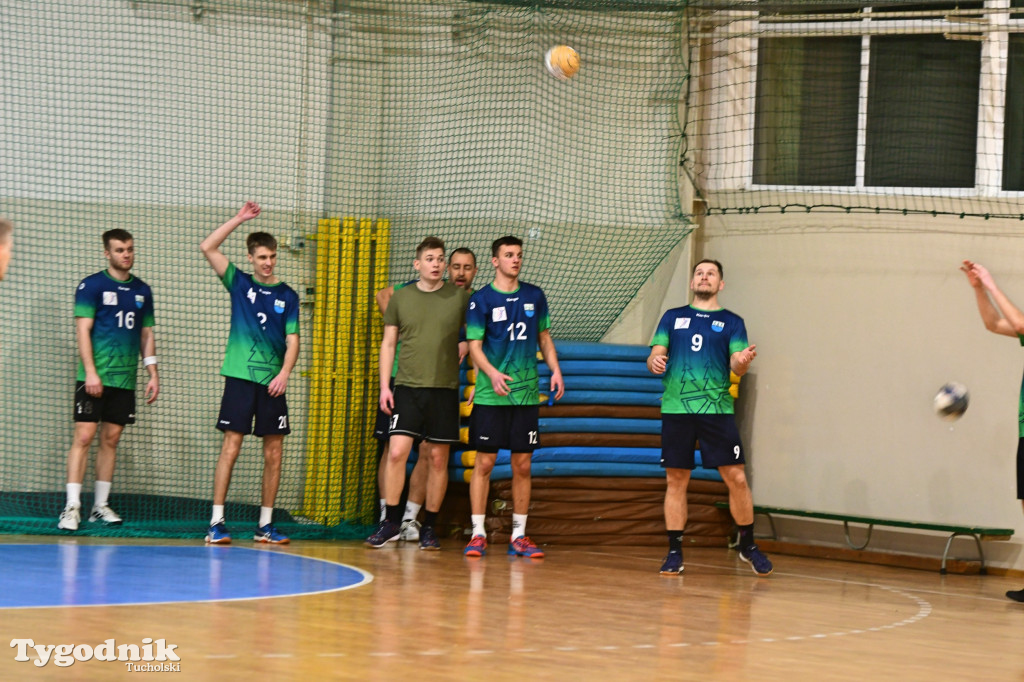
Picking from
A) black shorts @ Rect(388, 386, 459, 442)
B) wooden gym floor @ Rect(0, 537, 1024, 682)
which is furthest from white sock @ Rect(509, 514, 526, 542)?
black shorts @ Rect(388, 386, 459, 442)

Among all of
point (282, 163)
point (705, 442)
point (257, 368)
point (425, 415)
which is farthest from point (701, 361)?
point (282, 163)

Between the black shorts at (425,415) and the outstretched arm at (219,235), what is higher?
the outstretched arm at (219,235)

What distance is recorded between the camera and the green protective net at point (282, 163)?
9.26 metres

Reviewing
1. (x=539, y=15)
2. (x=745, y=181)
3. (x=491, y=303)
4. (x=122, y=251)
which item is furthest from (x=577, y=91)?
(x=122, y=251)

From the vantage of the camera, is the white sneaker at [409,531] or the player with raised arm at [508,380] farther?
the white sneaker at [409,531]

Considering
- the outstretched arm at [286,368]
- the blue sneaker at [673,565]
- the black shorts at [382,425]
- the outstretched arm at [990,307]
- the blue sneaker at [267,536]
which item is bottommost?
the blue sneaker at [267,536]

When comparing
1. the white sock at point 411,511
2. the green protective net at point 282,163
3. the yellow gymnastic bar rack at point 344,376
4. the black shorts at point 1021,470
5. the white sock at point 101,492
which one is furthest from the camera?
the yellow gymnastic bar rack at point 344,376

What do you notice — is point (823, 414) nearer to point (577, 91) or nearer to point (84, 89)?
point (577, 91)

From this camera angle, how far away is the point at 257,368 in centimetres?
816

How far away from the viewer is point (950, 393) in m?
7.08

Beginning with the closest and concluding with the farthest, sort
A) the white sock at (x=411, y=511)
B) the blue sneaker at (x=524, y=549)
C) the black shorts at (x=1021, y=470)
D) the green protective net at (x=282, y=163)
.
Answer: the black shorts at (x=1021, y=470) → the blue sneaker at (x=524, y=549) → the white sock at (x=411, y=511) → the green protective net at (x=282, y=163)

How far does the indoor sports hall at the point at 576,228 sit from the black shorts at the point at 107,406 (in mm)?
762

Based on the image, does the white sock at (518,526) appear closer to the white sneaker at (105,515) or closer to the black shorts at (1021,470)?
the white sneaker at (105,515)

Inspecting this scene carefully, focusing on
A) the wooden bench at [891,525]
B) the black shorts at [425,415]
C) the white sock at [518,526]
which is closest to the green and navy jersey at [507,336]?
the black shorts at [425,415]
